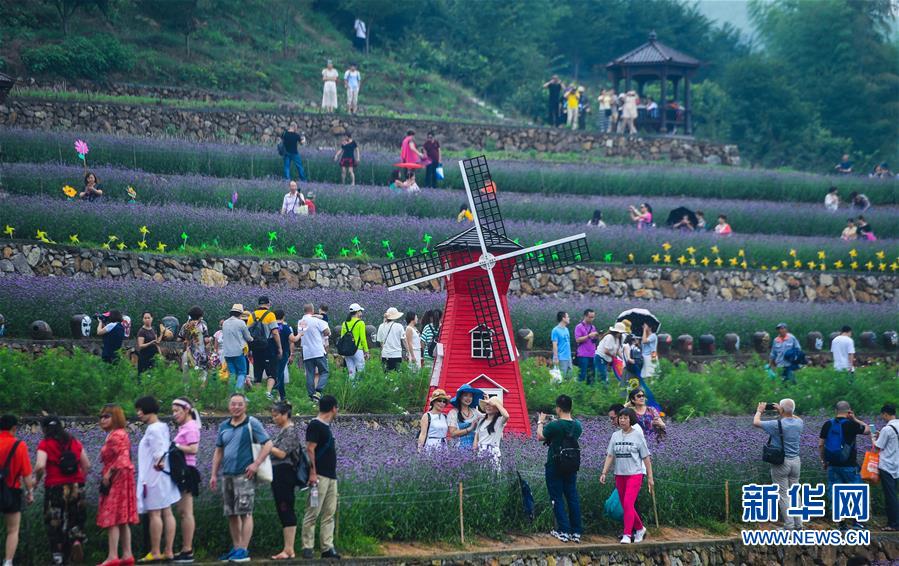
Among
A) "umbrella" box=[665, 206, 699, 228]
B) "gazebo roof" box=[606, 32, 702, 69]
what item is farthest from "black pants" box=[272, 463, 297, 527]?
"gazebo roof" box=[606, 32, 702, 69]

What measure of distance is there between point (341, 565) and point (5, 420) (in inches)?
148

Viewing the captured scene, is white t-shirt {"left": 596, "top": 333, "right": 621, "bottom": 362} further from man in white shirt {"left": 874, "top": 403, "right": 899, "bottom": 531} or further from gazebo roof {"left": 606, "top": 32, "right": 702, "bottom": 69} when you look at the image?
gazebo roof {"left": 606, "top": 32, "right": 702, "bottom": 69}

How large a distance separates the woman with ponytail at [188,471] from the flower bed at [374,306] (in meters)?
10.8

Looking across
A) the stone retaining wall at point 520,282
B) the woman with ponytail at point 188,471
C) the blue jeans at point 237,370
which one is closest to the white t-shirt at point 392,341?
the blue jeans at point 237,370

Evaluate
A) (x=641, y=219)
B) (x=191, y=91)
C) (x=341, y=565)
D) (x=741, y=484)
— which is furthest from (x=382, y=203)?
(x=341, y=565)

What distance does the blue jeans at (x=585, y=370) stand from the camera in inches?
966

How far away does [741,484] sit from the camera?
18.7 meters

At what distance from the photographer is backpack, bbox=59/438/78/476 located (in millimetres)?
13484

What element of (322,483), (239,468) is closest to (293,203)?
(322,483)

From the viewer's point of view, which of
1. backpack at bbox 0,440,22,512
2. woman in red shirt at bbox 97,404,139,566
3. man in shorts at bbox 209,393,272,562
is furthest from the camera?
man in shorts at bbox 209,393,272,562

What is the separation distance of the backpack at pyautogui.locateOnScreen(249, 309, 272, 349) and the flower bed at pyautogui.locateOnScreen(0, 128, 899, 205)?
45.9 ft

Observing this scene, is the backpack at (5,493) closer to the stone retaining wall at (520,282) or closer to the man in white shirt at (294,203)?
the stone retaining wall at (520,282)

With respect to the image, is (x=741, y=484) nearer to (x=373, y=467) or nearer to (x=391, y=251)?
(x=373, y=467)

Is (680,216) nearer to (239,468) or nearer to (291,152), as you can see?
(291,152)
